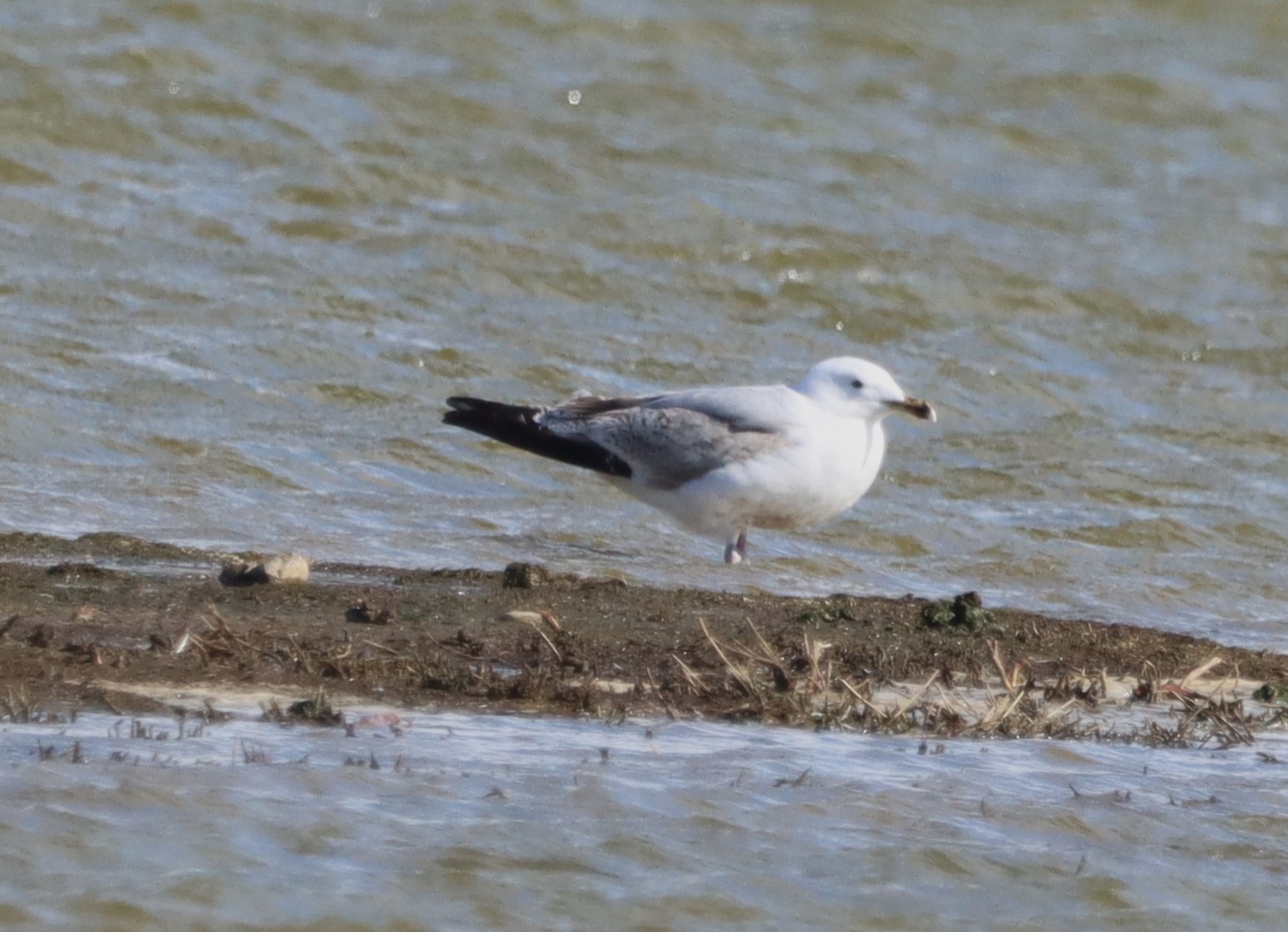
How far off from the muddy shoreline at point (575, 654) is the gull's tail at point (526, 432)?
1262mm

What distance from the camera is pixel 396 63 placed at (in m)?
15.7

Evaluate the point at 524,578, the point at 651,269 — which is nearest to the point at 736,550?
the point at 524,578

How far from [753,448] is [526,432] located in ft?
3.56

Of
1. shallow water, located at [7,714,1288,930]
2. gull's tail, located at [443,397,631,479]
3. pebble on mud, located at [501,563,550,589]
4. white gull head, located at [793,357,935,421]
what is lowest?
shallow water, located at [7,714,1288,930]

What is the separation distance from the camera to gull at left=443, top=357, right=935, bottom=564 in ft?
24.7

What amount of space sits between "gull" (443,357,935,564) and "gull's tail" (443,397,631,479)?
0.03 ft

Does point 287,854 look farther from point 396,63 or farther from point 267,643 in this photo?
point 396,63

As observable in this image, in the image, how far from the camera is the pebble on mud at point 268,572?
6.40 metres

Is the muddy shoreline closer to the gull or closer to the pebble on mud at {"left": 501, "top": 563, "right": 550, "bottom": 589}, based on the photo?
the pebble on mud at {"left": 501, "top": 563, "right": 550, "bottom": 589}

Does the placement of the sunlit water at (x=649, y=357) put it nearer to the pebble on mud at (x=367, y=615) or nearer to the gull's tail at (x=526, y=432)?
the gull's tail at (x=526, y=432)

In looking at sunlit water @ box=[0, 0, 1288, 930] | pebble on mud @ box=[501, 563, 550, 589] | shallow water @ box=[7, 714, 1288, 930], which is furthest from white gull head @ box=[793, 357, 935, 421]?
shallow water @ box=[7, 714, 1288, 930]

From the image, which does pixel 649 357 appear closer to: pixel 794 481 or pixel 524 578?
pixel 794 481

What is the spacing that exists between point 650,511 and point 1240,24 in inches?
430

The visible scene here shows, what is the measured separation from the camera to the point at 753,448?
759 cm
